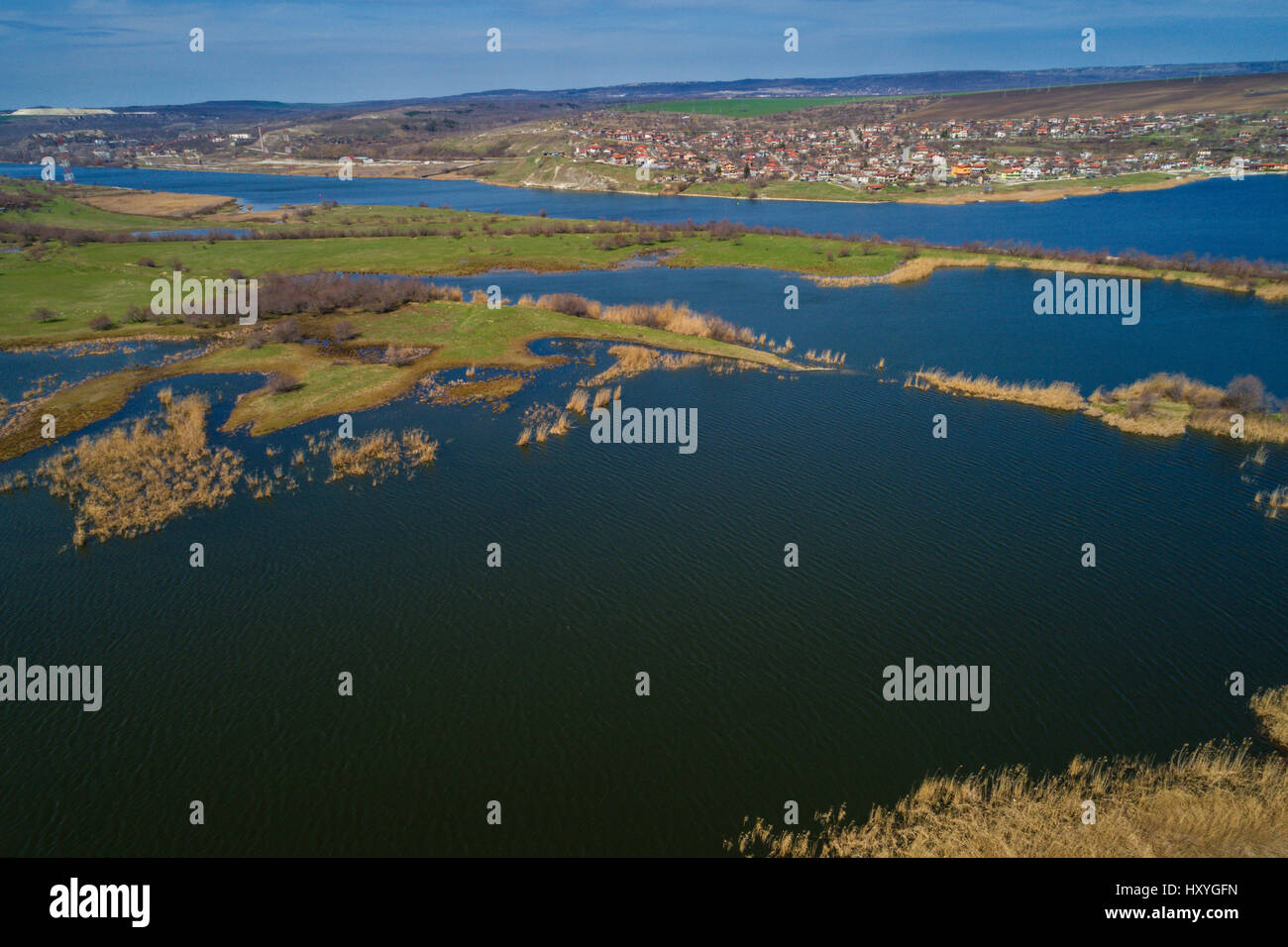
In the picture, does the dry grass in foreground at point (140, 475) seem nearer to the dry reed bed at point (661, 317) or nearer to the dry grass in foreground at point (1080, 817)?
the dry grass in foreground at point (1080, 817)

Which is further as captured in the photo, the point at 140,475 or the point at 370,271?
the point at 370,271

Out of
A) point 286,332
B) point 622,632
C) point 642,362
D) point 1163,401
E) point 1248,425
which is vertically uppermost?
point 286,332

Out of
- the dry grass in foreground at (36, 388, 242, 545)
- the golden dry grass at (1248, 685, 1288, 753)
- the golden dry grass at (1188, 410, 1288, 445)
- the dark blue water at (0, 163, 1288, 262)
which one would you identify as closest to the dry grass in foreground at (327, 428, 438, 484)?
the dry grass in foreground at (36, 388, 242, 545)

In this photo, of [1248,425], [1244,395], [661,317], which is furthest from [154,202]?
[1248,425]

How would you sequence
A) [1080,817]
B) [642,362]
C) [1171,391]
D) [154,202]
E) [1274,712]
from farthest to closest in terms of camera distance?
1. [154,202]
2. [642,362]
3. [1171,391]
4. [1274,712]
5. [1080,817]

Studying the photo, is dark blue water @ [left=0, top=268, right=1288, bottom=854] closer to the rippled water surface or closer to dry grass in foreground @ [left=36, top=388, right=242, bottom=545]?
the rippled water surface

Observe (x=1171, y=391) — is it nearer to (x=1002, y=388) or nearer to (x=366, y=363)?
(x=1002, y=388)

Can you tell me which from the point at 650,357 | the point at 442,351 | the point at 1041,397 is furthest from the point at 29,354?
the point at 1041,397

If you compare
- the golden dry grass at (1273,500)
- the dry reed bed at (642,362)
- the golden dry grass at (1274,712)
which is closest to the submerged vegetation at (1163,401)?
the golden dry grass at (1273,500)
